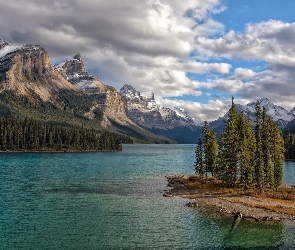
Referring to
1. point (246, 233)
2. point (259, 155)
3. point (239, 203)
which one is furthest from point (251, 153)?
point (246, 233)

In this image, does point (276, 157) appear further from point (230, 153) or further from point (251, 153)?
point (230, 153)

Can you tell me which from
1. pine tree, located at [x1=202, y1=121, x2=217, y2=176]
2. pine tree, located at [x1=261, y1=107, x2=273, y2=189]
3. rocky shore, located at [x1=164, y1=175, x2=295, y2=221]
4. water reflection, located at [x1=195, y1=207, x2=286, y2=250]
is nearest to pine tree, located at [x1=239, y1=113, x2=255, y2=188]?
pine tree, located at [x1=261, y1=107, x2=273, y2=189]

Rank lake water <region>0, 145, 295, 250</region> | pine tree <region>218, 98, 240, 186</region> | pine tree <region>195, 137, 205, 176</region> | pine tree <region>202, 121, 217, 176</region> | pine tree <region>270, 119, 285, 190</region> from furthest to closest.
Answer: pine tree <region>195, 137, 205, 176</region>
pine tree <region>202, 121, 217, 176</region>
pine tree <region>218, 98, 240, 186</region>
pine tree <region>270, 119, 285, 190</region>
lake water <region>0, 145, 295, 250</region>

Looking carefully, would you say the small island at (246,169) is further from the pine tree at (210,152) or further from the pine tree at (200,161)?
the pine tree at (210,152)

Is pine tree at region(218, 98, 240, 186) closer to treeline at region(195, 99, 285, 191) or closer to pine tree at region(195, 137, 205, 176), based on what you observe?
treeline at region(195, 99, 285, 191)

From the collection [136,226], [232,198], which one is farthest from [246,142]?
[136,226]

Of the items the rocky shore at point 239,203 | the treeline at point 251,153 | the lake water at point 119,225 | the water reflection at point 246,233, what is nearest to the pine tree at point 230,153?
the treeline at point 251,153

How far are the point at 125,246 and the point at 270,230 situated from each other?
23.0 m

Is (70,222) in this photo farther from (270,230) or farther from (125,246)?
(270,230)

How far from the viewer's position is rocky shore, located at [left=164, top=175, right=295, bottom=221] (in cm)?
5804

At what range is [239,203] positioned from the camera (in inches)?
2687

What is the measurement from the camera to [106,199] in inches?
2847

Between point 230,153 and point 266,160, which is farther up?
point 230,153

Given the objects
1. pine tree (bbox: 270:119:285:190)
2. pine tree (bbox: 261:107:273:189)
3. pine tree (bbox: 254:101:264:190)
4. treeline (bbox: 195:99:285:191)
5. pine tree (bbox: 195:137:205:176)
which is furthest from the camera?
pine tree (bbox: 195:137:205:176)
